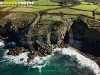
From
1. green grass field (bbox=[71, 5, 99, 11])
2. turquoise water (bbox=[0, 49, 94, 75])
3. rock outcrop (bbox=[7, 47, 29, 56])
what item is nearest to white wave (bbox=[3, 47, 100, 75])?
rock outcrop (bbox=[7, 47, 29, 56])

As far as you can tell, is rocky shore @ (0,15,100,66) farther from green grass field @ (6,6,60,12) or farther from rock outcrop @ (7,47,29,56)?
green grass field @ (6,6,60,12)

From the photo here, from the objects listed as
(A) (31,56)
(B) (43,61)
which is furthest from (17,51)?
(B) (43,61)

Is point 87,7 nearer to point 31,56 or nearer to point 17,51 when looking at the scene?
point 31,56

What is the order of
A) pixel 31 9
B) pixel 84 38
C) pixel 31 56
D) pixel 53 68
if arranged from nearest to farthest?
1. pixel 53 68
2. pixel 31 56
3. pixel 84 38
4. pixel 31 9

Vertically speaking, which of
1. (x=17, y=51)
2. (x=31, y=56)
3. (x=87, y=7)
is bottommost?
(x=31, y=56)

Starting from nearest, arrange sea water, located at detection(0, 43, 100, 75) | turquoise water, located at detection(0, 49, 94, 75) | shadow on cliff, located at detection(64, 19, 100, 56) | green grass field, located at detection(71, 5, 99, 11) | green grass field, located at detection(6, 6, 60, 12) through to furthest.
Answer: turquoise water, located at detection(0, 49, 94, 75) → sea water, located at detection(0, 43, 100, 75) → shadow on cliff, located at detection(64, 19, 100, 56) → green grass field, located at detection(6, 6, 60, 12) → green grass field, located at detection(71, 5, 99, 11)

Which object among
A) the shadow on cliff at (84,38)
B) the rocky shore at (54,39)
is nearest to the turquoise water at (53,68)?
the rocky shore at (54,39)

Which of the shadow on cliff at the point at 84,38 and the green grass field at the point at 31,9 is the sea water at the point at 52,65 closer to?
the shadow on cliff at the point at 84,38
